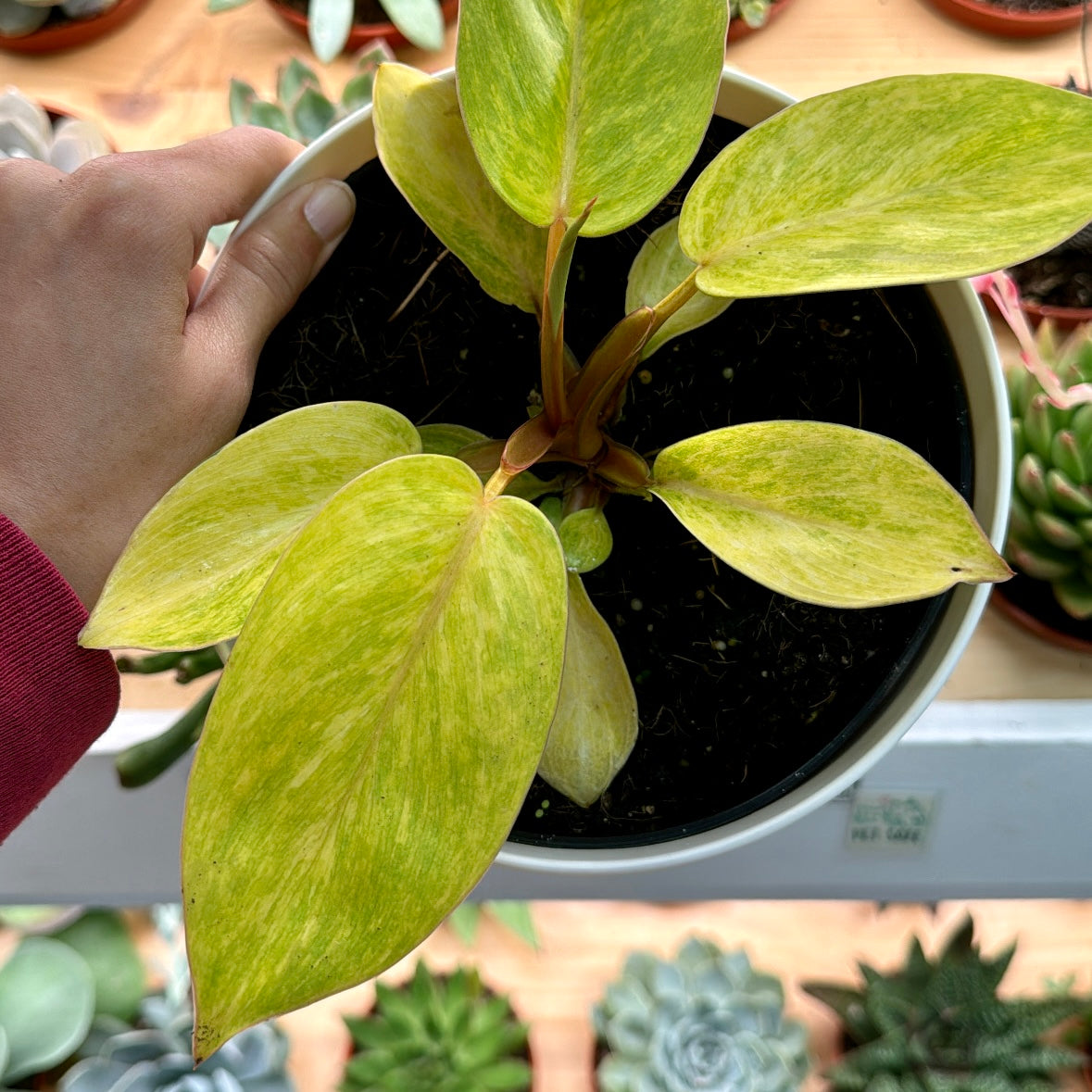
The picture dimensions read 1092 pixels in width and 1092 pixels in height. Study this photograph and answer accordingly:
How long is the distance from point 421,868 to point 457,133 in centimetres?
27

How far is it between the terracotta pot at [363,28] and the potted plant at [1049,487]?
502 mm

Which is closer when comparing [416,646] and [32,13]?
[416,646]

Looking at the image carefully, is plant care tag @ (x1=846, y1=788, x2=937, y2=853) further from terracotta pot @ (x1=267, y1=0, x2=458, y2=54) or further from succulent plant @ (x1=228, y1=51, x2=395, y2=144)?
terracotta pot @ (x1=267, y1=0, x2=458, y2=54)

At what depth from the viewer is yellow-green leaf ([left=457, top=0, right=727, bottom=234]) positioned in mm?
300

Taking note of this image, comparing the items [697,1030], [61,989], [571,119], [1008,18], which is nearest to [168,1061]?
[61,989]

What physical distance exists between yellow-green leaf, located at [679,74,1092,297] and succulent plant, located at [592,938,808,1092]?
695 mm

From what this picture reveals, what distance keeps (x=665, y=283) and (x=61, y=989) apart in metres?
0.80

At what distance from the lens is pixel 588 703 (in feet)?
1.21

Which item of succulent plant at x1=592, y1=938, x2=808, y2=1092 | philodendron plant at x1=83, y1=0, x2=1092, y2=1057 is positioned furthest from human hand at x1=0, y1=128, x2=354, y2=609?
succulent plant at x1=592, y1=938, x2=808, y2=1092

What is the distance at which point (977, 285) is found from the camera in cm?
61

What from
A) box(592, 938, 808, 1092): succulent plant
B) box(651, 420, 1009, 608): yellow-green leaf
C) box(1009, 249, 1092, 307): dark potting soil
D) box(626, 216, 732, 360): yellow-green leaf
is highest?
box(626, 216, 732, 360): yellow-green leaf

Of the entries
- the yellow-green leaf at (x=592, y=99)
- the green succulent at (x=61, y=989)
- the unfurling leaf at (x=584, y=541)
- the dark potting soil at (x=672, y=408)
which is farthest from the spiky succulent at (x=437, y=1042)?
the yellow-green leaf at (x=592, y=99)

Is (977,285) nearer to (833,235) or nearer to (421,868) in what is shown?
(833,235)

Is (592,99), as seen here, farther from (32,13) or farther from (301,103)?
(32,13)
